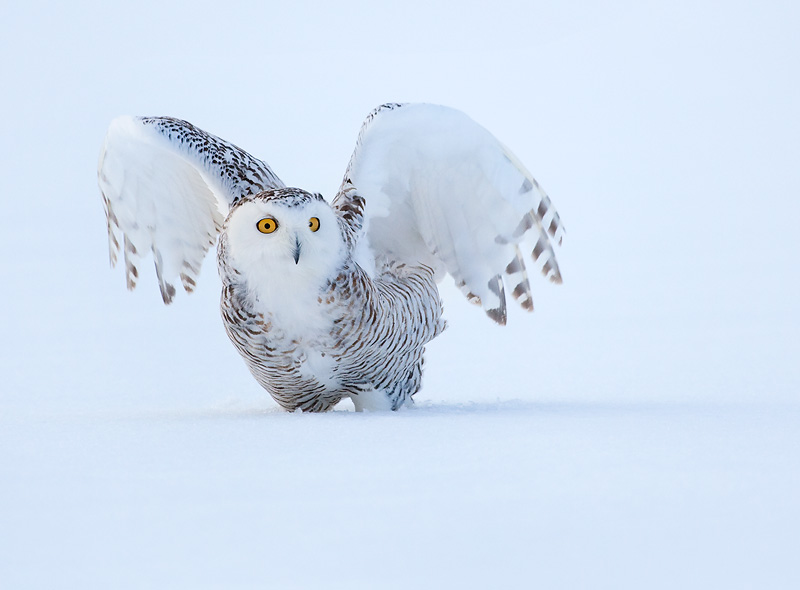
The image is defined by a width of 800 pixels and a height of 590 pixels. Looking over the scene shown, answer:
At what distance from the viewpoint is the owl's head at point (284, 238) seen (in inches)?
125

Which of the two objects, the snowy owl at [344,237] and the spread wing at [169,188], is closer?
the snowy owl at [344,237]

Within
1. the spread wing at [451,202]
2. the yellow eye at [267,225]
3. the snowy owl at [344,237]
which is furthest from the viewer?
the spread wing at [451,202]

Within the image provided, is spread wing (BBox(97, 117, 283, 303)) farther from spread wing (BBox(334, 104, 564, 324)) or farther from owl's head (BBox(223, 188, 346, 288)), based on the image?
owl's head (BBox(223, 188, 346, 288))

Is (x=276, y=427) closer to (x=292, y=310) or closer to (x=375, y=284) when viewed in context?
(x=292, y=310)

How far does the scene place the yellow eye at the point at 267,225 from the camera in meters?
3.17

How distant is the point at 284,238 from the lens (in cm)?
319

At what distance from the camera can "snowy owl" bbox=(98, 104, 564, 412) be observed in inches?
130

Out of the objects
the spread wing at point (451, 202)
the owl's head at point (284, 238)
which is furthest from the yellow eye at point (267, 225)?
the spread wing at point (451, 202)

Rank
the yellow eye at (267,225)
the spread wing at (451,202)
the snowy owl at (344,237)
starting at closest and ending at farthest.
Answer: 1. the yellow eye at (267,225)
2. the snowy owl at (344,237)
3. the spread wing at (451,202)

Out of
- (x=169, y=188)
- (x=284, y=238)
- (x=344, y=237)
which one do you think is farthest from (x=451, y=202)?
(x=169, y=188)

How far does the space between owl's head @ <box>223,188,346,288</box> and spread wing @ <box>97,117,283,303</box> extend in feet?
1.78

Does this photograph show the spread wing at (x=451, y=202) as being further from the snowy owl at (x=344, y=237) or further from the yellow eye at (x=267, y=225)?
the yellow eye at (x=267, y=225)

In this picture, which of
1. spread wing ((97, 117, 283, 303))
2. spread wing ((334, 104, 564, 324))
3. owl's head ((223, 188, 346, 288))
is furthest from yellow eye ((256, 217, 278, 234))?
spread wing ((97, 117, 283, 303))

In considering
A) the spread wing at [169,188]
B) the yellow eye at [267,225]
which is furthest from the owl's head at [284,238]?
the spread wing at [169,188]
